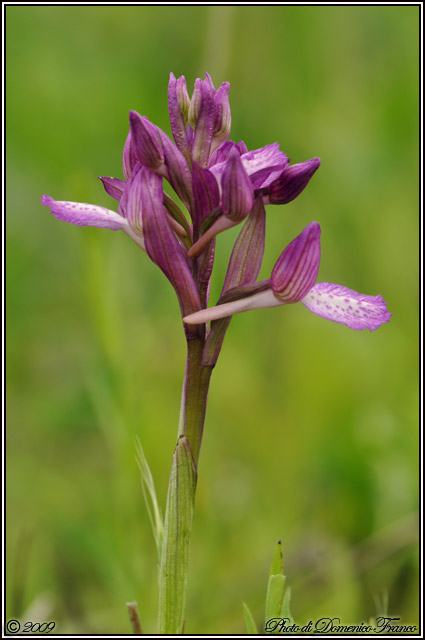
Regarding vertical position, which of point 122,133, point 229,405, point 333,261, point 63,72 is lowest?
point 229,405

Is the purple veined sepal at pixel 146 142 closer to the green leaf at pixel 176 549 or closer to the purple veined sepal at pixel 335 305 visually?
the purple veined sepal at pixel 335 305

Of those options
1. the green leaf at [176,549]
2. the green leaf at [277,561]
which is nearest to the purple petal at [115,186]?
the green leaf at [176,549]

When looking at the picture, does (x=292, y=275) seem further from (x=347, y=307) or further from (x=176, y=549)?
(x=176, y=549)

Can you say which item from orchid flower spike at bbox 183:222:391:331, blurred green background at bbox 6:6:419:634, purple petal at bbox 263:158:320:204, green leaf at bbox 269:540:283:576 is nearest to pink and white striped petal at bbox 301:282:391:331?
orchid flower spike at bbox 183:222:391:331

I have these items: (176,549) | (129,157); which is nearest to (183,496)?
(176,549)

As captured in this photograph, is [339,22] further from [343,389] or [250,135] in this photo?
[343,389]

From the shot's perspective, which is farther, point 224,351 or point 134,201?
point 224,351

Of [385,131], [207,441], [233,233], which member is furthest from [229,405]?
[385,131]

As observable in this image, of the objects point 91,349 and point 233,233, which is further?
point 91,349
